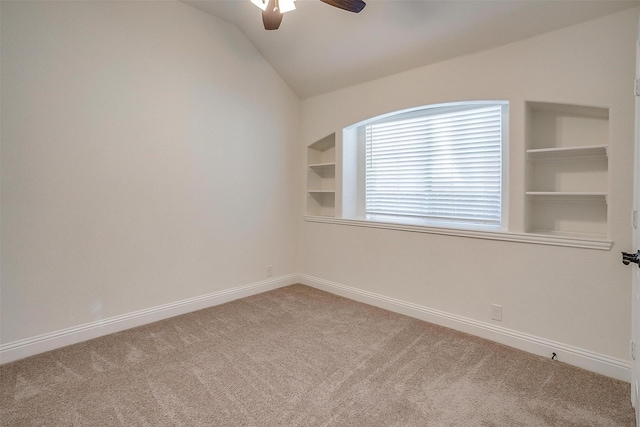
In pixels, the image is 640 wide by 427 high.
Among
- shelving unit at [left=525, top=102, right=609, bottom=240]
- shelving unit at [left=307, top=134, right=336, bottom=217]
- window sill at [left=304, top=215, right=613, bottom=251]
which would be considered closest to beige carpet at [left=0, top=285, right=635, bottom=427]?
window sill at [left=304, top=215, right=613, bottom=251]

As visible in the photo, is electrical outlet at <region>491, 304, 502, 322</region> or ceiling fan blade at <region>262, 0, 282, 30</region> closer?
ceiling fan blade at <region>262, 0, 282, 30</region>

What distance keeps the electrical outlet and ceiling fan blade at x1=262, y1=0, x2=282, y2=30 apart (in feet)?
8.89

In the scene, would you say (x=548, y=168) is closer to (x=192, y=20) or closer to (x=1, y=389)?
(x=192, y=20)

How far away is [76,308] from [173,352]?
90 cm

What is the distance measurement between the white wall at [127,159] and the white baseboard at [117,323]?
6cm

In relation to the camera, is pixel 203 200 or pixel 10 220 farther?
pixel 203 200

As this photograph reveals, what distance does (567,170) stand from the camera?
8.22ft

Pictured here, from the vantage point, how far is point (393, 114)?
3.43 metres

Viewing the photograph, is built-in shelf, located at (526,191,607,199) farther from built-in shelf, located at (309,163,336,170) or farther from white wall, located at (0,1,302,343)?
white wall, located at (0,1,302,343)

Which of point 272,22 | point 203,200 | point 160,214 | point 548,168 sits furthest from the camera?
point 203,200

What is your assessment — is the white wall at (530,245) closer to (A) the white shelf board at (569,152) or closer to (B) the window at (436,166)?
(A) the white shelf board at (569,152)

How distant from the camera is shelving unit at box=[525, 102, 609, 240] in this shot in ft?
7.68

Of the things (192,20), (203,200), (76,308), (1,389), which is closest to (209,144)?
(203,200)

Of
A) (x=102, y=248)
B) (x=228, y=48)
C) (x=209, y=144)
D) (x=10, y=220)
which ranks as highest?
(x=228, y=48)
